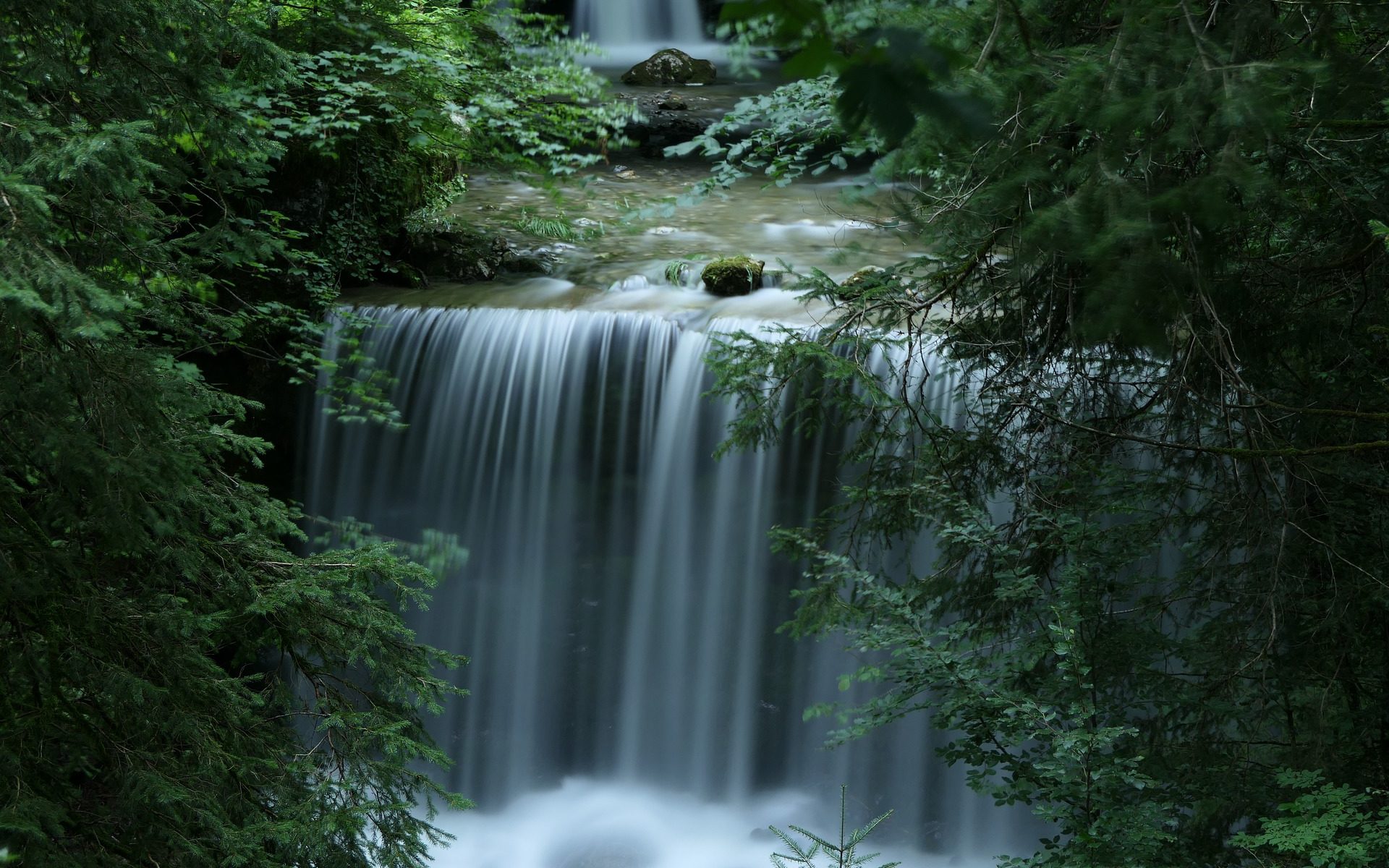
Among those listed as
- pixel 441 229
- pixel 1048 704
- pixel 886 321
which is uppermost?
pixel 441 229

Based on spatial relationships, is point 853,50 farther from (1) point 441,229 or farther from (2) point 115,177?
(1) point 441,229

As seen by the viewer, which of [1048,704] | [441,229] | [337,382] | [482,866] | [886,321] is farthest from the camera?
[441,229]

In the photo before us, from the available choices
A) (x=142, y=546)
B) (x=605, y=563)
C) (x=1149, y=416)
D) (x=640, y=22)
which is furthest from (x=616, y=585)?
(x=640, y=22)

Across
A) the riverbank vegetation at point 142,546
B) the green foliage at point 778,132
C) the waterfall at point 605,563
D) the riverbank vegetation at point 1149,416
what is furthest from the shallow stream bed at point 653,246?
the riverbank vegetation at point 142,546

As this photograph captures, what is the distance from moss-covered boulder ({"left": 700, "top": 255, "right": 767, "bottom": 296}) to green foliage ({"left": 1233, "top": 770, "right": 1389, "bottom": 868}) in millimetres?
6205

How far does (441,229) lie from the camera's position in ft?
32.3

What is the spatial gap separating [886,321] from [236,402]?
260 cm

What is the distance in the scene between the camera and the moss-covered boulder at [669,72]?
1549 cm

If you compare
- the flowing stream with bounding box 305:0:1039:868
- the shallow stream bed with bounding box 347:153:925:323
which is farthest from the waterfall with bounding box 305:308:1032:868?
the shallow stream bed with bounding box 347:153:925:323

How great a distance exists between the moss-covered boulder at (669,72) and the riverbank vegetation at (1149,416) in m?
11.5

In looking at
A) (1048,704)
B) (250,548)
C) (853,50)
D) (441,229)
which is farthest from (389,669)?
(441,229)

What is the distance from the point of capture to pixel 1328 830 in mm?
2822

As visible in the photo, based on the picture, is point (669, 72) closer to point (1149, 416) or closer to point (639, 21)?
point (639, 21)

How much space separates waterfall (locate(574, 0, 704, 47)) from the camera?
17.9m
